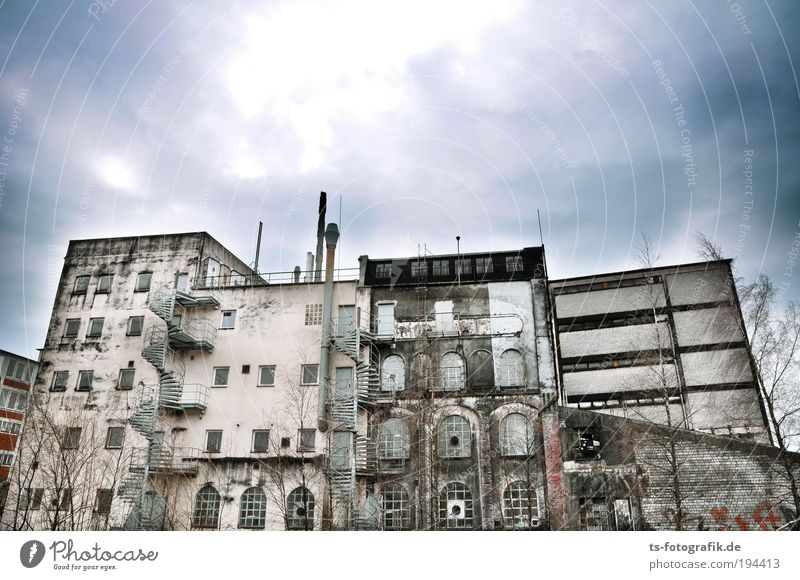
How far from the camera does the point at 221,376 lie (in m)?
27.5

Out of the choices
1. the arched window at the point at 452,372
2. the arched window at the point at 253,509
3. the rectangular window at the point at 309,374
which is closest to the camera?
the arched window at the point at 253,509

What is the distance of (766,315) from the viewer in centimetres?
1997

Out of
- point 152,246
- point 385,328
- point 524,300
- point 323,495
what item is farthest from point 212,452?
point 524,300

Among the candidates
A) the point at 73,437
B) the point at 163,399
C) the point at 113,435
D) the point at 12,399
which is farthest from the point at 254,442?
the point at 12,399

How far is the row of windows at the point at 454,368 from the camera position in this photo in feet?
84.1

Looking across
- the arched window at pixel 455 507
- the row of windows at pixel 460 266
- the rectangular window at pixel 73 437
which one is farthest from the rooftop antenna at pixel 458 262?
the rectangular window at pixel 73 437

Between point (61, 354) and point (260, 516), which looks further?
point (61, 354)

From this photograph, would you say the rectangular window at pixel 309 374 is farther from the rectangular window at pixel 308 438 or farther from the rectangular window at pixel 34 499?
the rectangular window at pixel 34 499

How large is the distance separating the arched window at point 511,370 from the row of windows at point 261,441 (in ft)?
28.4

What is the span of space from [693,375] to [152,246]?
1177 inches

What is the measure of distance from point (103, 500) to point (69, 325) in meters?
9.68

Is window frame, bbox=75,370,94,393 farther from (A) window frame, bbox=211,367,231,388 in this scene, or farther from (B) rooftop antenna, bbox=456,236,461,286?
(B) rooftop antenna, bbox=456,236,461,286
